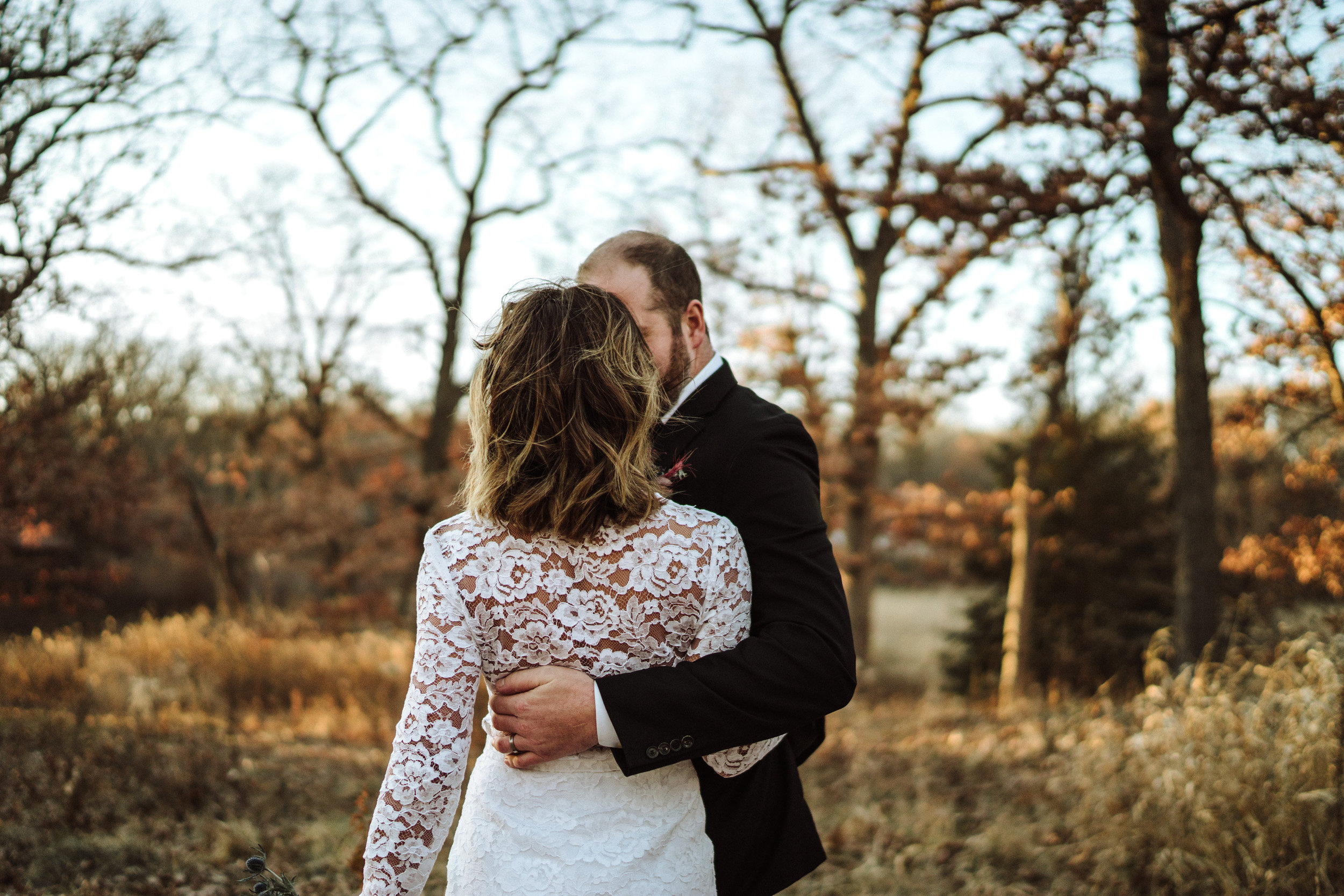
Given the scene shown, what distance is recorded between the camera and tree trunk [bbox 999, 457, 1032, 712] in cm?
1048

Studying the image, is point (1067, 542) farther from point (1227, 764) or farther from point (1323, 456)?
point (1227, 764)

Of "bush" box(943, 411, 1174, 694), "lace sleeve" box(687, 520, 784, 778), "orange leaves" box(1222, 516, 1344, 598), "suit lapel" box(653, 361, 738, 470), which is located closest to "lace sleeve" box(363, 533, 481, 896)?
"lace sleeve" box(687, 520, 784, 778)

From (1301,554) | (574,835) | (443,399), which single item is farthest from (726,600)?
(443,399)

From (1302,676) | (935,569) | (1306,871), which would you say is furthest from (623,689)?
(935,569)

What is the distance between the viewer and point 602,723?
62.6 inches

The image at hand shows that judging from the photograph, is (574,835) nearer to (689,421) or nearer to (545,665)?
(545,665)

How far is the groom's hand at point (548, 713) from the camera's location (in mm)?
1589

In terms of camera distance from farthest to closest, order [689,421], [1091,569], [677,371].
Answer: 1. [1091,569]
2. [677,371]
3. [689,421]

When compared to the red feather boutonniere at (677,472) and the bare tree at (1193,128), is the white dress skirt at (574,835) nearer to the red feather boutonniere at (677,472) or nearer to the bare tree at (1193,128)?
the red feather boutonniere at (677,472)

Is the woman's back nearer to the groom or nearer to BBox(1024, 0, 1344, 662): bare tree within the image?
the groom

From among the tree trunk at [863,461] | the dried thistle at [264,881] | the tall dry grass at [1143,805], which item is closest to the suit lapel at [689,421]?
the dried thistle at [264,881]

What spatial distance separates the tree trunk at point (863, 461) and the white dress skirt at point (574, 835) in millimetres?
8923

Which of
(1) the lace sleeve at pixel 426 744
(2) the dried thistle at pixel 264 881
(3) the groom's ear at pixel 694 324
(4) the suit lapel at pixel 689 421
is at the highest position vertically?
(3) the groom's ear at pixel 694 324

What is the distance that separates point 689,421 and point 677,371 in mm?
213
